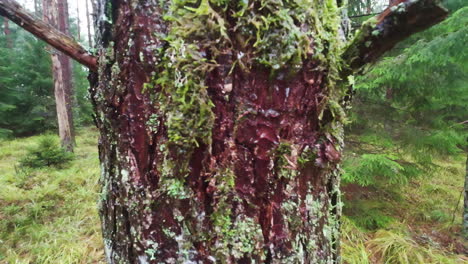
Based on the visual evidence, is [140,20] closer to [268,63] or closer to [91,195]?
[268,63]

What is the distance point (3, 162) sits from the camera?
679cm

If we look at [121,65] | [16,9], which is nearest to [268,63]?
[121,65]

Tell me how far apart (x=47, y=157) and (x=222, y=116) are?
6.98 m

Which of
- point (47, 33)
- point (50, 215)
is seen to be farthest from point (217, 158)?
point (50, 215)

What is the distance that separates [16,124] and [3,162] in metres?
5.16

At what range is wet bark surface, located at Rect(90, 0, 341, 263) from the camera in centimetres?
62

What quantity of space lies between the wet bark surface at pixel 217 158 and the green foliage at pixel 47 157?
6.66m

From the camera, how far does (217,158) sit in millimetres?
629

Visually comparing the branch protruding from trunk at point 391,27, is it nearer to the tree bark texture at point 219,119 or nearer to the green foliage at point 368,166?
the tree bark texture at point 219,119

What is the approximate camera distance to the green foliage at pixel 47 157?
5961 millimetres

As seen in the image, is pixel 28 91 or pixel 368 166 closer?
pixel 368 166

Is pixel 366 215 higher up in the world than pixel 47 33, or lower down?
lower down

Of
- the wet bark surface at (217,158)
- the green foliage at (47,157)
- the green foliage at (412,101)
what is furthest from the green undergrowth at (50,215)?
the green foliage at (412,101)

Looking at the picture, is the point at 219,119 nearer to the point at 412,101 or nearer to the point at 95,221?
the point at 95,221
